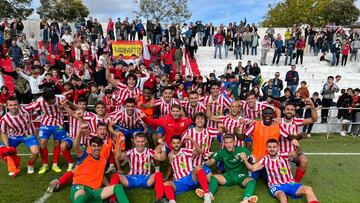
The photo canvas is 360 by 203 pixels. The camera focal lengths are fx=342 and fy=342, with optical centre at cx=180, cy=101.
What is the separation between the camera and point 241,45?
69.1ft

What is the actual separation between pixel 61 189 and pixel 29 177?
106 centimetres

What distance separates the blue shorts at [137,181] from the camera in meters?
6.47

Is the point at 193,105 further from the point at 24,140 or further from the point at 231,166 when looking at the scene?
the point at 24,140

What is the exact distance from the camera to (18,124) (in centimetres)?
722

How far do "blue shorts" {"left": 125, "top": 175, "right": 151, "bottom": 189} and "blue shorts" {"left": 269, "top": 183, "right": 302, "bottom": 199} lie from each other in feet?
7.68

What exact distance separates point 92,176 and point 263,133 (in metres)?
3.39

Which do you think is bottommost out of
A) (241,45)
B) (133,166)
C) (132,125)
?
(133,166)

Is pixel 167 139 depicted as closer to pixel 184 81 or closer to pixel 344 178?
pixel 344 178

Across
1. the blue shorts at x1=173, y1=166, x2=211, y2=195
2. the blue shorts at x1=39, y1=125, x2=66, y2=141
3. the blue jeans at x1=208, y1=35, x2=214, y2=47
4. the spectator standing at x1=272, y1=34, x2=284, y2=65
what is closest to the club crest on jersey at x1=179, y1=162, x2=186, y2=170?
the blue shorts at x1=173, y1=166, x2=211, y2=195

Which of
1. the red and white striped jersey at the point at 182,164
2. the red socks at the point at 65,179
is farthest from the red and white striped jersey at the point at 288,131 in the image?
the red socks at the point at 65,179

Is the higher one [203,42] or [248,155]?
[203,42]

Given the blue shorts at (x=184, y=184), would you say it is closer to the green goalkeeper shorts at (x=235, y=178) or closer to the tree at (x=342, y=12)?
the green goalkeeper shorts at (x=235, y=178)

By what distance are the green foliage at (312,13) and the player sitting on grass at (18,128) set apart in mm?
43163

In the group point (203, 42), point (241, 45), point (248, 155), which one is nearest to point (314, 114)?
point (248, 155)
